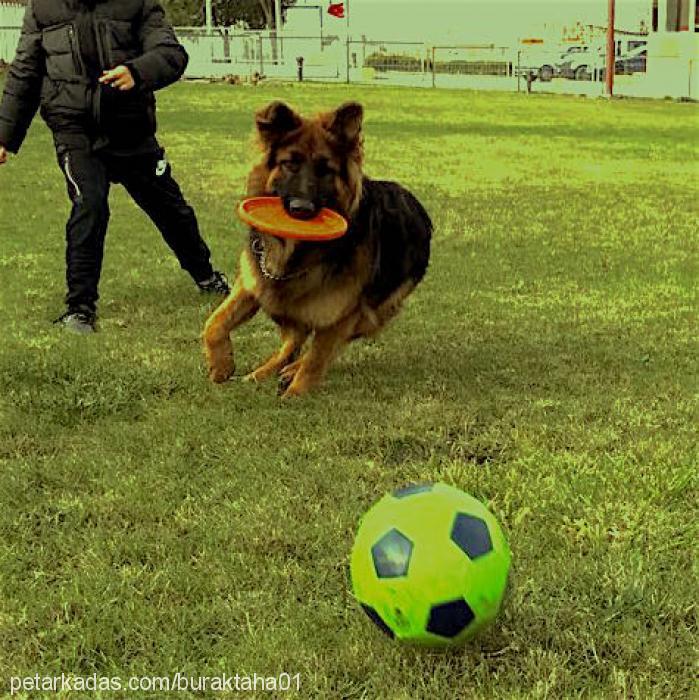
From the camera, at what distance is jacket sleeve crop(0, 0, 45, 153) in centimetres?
586

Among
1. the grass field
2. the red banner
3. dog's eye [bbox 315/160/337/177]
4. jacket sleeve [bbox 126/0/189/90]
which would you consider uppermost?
the red banner

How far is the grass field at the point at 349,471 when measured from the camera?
256 centimetres

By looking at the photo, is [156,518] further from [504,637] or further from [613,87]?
[613,87]

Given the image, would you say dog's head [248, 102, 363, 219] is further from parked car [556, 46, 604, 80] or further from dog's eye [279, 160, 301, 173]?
parked car [556, 46, 604, 80]

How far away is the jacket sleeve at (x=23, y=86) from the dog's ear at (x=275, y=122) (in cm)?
212


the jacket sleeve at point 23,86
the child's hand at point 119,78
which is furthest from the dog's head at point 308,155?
the jacket sleeve at point 23,86

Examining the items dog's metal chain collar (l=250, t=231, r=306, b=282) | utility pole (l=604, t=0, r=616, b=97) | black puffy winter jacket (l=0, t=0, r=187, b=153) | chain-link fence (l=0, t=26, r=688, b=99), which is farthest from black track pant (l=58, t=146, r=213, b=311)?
chain-link fence (l=0, t=26, r=688, b=99)

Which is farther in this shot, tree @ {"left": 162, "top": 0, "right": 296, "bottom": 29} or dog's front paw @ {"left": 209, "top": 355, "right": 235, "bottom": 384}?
tree @ {"left": 162, "top": 0, "right": 296, "bottom": 29}

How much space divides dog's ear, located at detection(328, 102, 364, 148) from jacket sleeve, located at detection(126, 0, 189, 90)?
5.23 feet

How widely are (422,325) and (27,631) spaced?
153 inches

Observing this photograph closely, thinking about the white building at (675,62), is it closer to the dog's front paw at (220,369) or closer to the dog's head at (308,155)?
the dog's head at (308,155)

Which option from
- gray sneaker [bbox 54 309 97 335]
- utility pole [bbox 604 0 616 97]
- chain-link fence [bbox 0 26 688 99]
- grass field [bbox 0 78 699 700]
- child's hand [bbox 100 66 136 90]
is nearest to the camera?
grass field [bbox 0 78 699 700]

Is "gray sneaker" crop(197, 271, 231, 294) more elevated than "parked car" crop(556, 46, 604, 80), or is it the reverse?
"parked car" crop(556, 46, 604, 80)

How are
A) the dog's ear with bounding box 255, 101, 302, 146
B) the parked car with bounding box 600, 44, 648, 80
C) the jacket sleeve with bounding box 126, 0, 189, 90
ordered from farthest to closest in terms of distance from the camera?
the parked car with bounding box 600, 44, 648, 80, the jacket sleeve with bounding box 126, 0, 189, 90, the dog's ear with bounding box 255, 101, 302, 146
